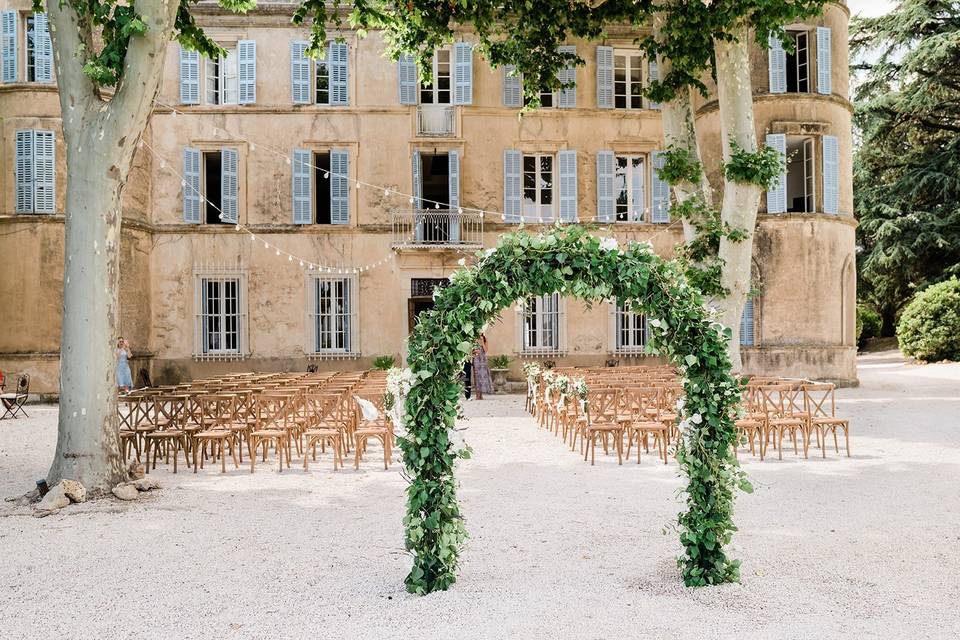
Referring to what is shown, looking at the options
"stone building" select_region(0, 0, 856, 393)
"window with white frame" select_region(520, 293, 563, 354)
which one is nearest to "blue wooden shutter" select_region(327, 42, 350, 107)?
"stone building" select_region(0, 0, 856, 393)

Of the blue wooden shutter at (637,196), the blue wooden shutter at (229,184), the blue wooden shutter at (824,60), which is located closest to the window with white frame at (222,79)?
the blue wooden shutter at (229,184)

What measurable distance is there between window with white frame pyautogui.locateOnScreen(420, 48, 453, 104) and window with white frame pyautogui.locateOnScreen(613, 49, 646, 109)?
13.5 feet

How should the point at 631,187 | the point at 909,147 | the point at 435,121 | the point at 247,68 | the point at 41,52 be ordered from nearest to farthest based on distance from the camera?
the point at 41,52
the point at 247,68
the point at 435,121
the point at 631,187
the point at 909,147

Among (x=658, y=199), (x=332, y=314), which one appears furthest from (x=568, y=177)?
(x=332, y=314)

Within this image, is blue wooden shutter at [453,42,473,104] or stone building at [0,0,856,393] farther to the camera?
blue wooden shutter at [453,42,473,104]

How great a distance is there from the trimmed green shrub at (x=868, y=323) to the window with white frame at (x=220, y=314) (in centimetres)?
2557

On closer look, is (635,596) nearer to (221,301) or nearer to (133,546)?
(133,546)

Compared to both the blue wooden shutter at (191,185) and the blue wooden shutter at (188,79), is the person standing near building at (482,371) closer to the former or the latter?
the blue wooden shutter at (191,185)

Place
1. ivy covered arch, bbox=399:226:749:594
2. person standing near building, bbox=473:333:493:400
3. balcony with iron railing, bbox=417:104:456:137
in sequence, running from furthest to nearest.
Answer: balcony with iron railing, bbox=417:104:456:137
person standing near building, bbox=473:333:493:400
ivy covered arch, bbox=399:226:749:594

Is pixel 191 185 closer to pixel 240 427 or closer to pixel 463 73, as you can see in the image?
pixel 463 73

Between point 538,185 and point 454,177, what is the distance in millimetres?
2124

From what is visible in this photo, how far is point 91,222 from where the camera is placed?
754cm

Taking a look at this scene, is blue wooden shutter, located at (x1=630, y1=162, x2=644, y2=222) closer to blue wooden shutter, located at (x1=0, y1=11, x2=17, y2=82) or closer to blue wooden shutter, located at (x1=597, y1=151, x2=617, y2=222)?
blue wooden shutter, located at (x1=597, y1=151, x2=617, y2=222)

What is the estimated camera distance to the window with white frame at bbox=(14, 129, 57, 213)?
16.9m
